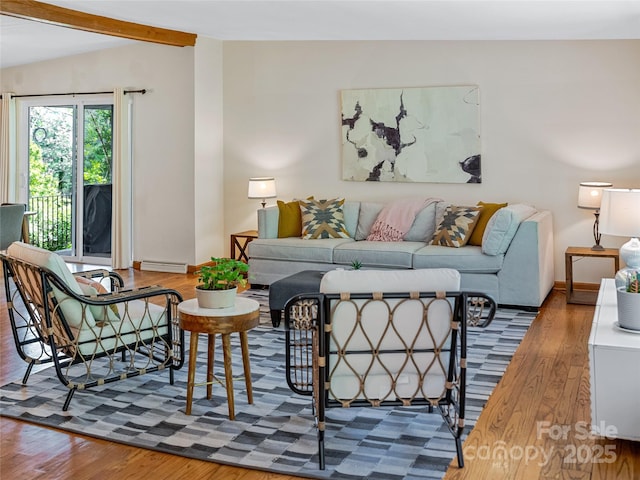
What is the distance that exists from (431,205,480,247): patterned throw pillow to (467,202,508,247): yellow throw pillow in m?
0.04

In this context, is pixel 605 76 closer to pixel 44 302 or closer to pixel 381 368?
pixel 381 368

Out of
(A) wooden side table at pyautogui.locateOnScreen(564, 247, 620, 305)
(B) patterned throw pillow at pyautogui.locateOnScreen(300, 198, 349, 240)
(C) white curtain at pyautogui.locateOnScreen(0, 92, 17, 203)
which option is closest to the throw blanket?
(B) patterned throw pillow at pyautogui.locateOnScreen(300, 198, 349, 240)

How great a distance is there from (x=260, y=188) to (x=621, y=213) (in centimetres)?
409

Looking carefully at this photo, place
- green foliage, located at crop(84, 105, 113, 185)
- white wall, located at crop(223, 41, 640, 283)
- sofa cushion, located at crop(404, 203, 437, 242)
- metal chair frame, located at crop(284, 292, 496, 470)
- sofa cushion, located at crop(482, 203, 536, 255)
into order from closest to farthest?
metal chair frame, located at crop(284, 292, 496, 470), sofa cushion, located at crop(482, 203, 536, 255), white wall, located at crop(223, 41, 640, 283), sofa cushion, located at crop(404, 203, 437, 242), green foliage, located at crop(84, 105, 113, 185)

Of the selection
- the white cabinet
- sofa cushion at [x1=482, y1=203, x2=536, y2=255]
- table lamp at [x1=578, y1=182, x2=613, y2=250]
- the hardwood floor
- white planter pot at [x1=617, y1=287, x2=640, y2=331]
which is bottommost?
the hardwood floor

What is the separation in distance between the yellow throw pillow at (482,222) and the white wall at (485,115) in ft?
1.75

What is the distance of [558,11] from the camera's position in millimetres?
5051

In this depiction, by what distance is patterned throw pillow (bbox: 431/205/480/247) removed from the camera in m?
6.66

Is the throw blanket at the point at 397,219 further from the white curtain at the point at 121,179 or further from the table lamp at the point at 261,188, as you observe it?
the white curtain at the point at 121,179

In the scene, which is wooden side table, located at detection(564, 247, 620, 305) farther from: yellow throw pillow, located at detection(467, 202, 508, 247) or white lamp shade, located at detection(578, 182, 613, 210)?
yellow throw pillow, located at detection(467, 202, 508, 247)

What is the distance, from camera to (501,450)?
3.46m

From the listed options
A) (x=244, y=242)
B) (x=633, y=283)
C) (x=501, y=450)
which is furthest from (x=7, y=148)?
(x=633, y=283)

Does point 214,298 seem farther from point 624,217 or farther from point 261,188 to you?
point 261,188

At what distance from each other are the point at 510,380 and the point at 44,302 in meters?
2.69
